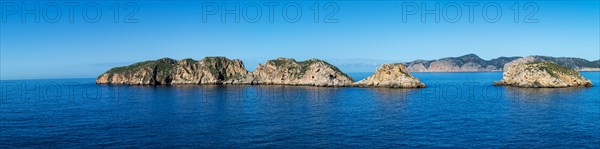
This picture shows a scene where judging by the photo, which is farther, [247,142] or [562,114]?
[562,114]

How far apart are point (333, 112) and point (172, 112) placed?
4170cm

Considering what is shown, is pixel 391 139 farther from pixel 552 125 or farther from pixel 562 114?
pixel 562 114


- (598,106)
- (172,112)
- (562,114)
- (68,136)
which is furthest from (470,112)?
(68,136)

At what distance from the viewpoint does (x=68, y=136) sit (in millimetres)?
78062

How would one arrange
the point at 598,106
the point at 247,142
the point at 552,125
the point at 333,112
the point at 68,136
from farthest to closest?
the point at 598,106 → the point at 333,112 → the point at 552,125 → the point at 68,136 → the point at 247,142

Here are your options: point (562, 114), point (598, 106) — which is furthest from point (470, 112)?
point (598, 106)

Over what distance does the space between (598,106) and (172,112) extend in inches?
4586

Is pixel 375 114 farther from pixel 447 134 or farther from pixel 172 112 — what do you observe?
pixel 172 112

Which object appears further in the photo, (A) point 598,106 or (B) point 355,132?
(A) point 598,106

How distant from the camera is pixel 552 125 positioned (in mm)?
89312

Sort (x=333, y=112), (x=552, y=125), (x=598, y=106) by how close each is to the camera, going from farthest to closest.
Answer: (x=598, y=106), (x=333, y=112), (x=552, y=125)

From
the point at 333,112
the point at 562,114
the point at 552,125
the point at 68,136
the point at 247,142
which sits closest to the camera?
the point at 247,142

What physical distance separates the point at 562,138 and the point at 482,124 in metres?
17.2

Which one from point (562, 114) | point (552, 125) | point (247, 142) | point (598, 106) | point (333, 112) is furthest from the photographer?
point (598, 106)
